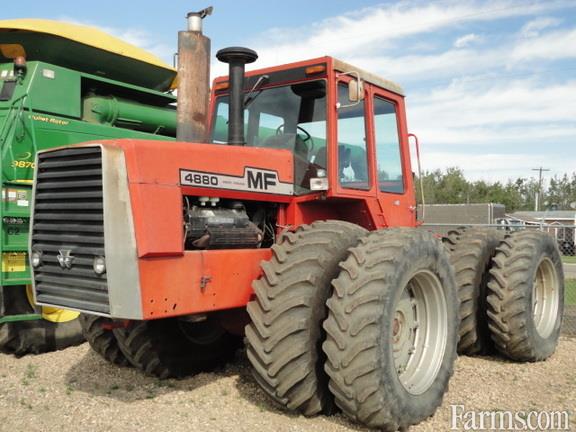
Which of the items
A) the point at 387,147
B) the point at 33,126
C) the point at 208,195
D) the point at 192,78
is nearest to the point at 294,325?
the point at 208,195

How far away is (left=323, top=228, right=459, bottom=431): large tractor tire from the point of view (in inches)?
156

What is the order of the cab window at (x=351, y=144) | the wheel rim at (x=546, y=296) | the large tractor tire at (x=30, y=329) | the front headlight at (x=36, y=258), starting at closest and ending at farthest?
the front headlight at (x=36, y=258), the cab window at (x=351, y=144), the large tractor tire at (x=30, y=329), the wheel rim at (x=546, y=296)

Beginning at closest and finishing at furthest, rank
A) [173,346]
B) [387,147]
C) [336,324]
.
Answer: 1. [336,324]
2. [173,346]
3. [387,147]

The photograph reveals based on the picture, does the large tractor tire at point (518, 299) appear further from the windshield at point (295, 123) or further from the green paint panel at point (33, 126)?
the green paint panel at point (33, 126)

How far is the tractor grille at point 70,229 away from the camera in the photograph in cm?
392

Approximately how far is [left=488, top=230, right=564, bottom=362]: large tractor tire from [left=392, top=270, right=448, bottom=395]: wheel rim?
135 centimetres

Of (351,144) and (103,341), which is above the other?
(351,144)

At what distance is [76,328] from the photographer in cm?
695

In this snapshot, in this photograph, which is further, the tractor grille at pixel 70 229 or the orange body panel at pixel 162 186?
the tractor grille at pixel 70 229

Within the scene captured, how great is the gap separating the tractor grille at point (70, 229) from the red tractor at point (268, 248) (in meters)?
0.01

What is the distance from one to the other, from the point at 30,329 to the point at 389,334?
4197mm

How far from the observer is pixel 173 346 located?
17.3ft

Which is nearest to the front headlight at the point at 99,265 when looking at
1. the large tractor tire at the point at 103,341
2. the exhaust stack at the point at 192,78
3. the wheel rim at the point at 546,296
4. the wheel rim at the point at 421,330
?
the large tractor tire at the point at 103,341

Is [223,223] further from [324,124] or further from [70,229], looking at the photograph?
[324,124]
